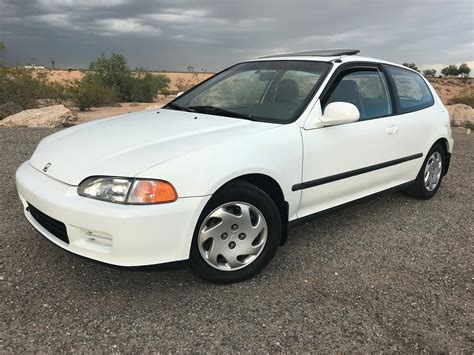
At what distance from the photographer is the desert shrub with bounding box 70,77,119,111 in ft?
58.0

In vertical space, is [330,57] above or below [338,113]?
above

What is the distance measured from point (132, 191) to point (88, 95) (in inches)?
670

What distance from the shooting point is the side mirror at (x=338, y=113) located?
3.17 meters

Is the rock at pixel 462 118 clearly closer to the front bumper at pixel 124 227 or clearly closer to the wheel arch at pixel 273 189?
the wheel arch at pixel 273 189

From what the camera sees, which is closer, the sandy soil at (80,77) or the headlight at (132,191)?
the headlight at (132,191)

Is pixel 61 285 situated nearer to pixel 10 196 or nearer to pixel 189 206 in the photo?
pixel 189 206

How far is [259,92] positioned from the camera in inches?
148

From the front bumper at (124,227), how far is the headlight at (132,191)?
1.4 inches

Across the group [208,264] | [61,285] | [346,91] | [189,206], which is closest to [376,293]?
[208,264]

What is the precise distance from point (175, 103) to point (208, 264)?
1924 mm

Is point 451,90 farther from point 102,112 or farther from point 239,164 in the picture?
point 239,164

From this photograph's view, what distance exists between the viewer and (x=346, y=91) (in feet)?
12.0

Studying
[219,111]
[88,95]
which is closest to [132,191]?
[219,111]

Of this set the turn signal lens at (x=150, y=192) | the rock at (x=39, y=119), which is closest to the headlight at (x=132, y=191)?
the turn signal lens at (x=150, y=192)
